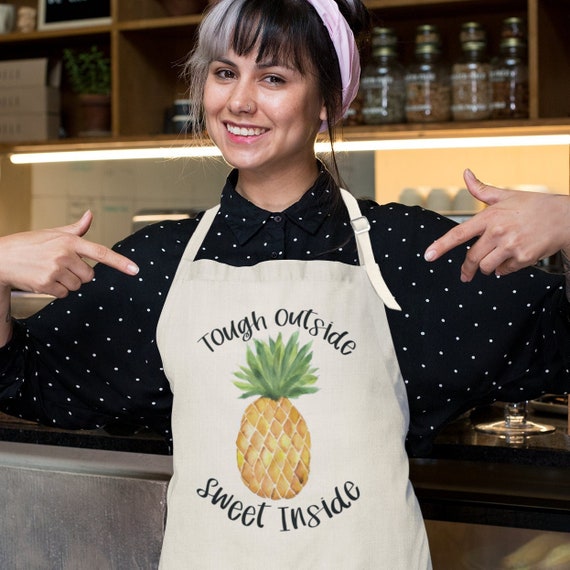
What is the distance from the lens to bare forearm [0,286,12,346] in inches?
50.4

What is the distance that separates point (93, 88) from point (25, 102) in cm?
23

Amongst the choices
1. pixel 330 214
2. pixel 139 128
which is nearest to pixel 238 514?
pixel 330 214

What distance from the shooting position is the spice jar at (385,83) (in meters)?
2.89

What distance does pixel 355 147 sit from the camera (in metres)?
3.07

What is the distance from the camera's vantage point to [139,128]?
3260 mm

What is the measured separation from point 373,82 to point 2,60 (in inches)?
60.2

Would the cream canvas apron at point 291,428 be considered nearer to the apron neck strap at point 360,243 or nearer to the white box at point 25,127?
the apron neck strap at point 360,243

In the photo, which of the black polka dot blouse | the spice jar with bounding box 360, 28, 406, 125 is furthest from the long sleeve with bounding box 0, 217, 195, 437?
the spice jar with bounding box 360, 28, 406, 125

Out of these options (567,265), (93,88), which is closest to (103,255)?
(567,265)

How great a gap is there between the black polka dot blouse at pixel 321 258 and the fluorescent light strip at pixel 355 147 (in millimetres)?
1064

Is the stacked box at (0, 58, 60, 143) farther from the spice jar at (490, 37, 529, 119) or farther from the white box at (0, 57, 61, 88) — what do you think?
the spice jar at (490, 37, 529, 119)

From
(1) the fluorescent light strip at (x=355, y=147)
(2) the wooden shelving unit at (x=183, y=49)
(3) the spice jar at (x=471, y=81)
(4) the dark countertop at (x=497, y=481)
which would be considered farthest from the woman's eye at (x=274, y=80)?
(3) the spice jar at (x=471, y=81)

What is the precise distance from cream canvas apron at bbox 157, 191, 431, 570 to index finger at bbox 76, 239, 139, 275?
0.41 feet

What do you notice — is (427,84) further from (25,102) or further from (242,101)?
(242,101)
